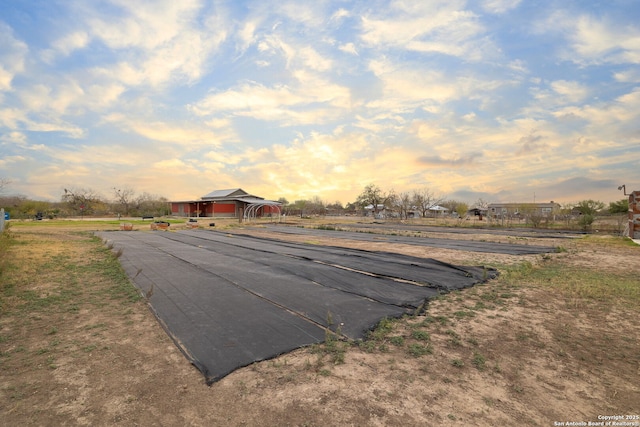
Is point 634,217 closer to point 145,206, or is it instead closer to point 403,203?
point 403,203

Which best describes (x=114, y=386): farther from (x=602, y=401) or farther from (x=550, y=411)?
(x=602, y=401)

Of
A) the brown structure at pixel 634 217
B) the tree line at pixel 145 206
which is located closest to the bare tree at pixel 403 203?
the tree line at pixel 145 206

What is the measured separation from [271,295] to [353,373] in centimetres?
274

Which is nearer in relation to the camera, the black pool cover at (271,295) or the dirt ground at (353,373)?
the dirt ground at (353,373)

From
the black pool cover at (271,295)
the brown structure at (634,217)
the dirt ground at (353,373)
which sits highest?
the brown structure at (634,217)

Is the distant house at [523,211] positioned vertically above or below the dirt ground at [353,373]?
above

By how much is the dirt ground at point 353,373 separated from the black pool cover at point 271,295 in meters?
0.30

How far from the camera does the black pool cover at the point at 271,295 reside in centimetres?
346

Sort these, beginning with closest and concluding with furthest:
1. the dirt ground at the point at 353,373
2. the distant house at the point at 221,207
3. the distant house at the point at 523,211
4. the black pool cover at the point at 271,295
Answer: the dirt ground at the point at 353,373 → the black pool cover at the point at 271,295 → the distant house at the point at 523,211 → the distant house at the point at 221,207

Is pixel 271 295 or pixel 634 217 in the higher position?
pixel 634 217

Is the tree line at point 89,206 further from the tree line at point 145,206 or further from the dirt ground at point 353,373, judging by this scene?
the dirt ground at point 353,373

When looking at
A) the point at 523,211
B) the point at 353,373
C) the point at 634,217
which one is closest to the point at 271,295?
the point at 353,373

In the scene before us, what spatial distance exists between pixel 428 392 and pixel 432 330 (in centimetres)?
150

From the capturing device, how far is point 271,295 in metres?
5.27
